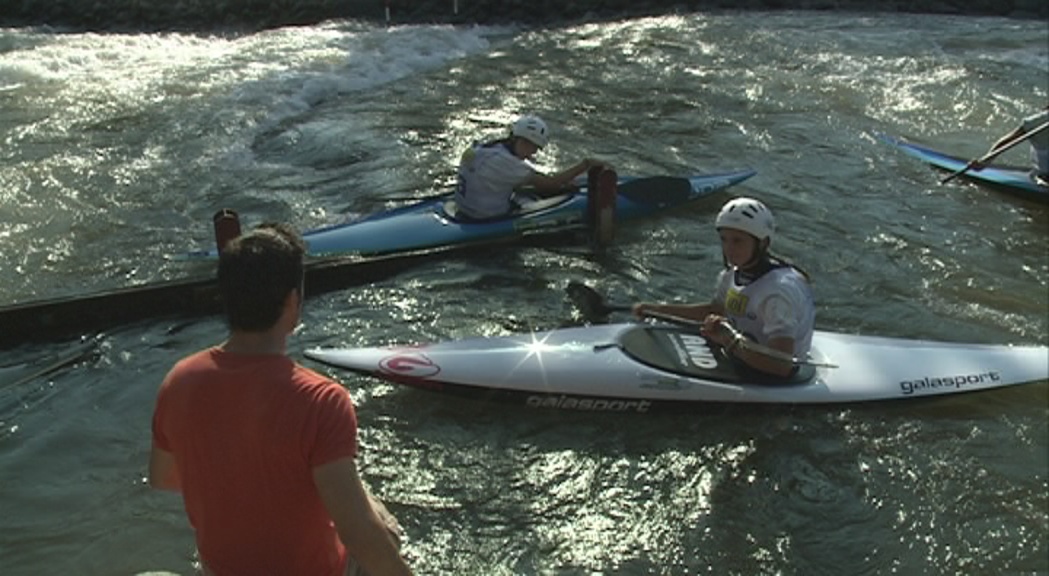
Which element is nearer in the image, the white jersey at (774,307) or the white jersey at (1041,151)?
the white jersey at (774,307)

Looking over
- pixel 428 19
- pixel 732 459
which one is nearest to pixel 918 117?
pixel 732 459

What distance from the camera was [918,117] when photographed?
12984 millimetres

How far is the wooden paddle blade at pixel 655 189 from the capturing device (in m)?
8.61

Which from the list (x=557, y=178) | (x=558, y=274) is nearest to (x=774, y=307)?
(x=558, y=274)

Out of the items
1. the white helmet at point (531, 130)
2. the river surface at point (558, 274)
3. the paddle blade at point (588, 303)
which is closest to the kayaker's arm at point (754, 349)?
the river surface at point (558, 274)

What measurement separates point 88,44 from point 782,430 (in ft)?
49.4

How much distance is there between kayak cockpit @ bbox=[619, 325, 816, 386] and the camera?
5.45 m

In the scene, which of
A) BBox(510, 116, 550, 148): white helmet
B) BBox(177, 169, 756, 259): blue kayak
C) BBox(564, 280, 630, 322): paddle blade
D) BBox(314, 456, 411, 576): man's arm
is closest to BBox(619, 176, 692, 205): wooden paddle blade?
BBox(177, 169, 756, 259): blue kayak

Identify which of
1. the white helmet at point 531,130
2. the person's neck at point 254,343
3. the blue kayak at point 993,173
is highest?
the person's neck at point 254,343

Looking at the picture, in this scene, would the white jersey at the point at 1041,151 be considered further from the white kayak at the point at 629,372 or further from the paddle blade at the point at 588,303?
the paddle blade at the point at 588,303

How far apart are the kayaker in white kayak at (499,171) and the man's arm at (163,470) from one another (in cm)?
561

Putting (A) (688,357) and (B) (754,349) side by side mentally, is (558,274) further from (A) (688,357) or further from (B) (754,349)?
(B) (754,349)

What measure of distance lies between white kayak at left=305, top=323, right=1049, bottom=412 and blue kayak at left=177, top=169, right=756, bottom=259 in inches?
83.4

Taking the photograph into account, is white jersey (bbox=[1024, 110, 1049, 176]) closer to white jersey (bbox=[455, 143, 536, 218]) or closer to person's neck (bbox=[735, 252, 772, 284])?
white jersey (bbox=[455, 143, 536, 218])
